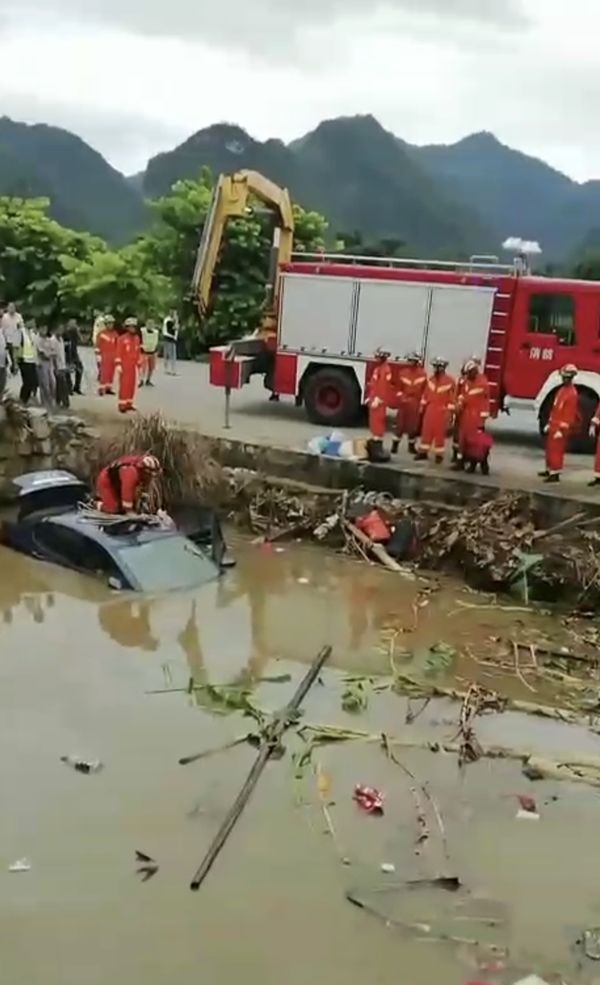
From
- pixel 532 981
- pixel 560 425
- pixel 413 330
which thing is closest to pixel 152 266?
pixel 413 330

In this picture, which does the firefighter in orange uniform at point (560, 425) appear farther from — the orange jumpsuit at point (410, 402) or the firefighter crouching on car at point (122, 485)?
the firefighter crouching on car at point (122, 485)

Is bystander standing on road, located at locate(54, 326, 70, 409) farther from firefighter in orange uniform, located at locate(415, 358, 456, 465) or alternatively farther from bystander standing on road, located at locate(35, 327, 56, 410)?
firefighter in orange uniform, located at locate(415, 358, 456, 465)

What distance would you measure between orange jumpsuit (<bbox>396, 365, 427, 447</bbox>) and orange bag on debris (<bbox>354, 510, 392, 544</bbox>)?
1610mm

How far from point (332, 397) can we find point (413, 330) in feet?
5.74

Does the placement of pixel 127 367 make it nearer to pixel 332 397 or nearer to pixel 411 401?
pixel 332 397

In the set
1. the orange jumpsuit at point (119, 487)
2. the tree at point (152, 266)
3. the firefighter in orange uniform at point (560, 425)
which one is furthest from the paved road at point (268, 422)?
the tree at point (152, 266)

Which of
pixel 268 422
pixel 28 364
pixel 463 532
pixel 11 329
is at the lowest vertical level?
pixel 463 532

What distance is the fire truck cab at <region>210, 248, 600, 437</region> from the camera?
49.4 feet

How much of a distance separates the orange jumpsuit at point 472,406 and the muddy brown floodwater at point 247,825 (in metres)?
3.09

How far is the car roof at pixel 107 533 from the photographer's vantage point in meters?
11.9

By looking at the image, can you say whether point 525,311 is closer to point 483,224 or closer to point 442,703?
point 442,703

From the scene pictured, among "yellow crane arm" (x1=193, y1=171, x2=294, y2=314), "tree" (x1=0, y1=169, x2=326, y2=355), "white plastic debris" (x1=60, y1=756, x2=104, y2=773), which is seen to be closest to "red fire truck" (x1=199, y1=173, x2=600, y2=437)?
"yellow crane arm" (x1=193, y1=171, x2=294, y2=314)

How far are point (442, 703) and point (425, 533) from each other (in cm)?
397

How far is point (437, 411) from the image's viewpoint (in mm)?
14312
